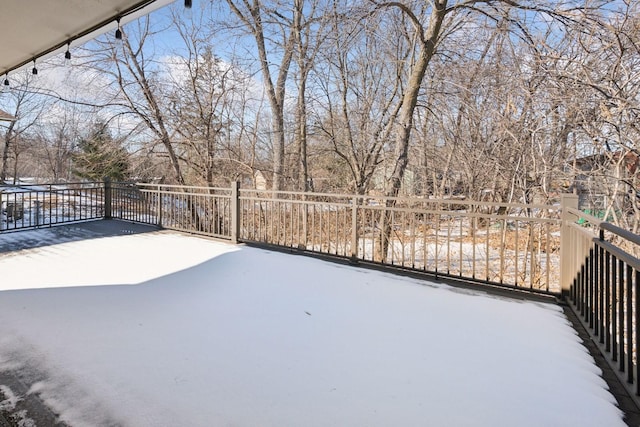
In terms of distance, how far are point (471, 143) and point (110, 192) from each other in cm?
780

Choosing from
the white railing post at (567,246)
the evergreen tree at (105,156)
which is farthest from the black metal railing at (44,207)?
the white railing post at (567,246)

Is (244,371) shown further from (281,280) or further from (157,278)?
(157,278)

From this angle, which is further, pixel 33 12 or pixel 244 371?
pixel 33 12

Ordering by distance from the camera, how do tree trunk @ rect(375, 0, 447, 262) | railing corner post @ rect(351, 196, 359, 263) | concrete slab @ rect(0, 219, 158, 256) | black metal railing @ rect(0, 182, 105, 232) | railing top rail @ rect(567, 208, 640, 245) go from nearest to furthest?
railing top rail @ rect(567, 208, 640, 245) < railing corner post @ rect(351, 196, 359, 263) < concrete slab @ rect(0, 219, 158, 256) < tree trunk @ rect(375, 0, 447, 262) < black metal railing @ rect(0, 182, 105, 232)

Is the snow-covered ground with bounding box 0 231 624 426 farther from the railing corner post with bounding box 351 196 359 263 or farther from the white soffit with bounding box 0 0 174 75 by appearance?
the white soffit with bounding box 0 0 174 75

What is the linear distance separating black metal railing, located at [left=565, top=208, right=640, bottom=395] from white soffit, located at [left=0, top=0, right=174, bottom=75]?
3.73 meters

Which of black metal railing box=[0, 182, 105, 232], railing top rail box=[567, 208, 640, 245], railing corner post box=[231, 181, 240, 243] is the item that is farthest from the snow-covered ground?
black metal railing box=[0, 182, 105, 232]

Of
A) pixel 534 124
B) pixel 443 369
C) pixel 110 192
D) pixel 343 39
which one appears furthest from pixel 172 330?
pixel 110 192

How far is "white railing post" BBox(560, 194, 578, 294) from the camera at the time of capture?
312 centimetres

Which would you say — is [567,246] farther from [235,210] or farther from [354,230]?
[235,210]

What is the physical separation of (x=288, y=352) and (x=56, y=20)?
12.6 ft

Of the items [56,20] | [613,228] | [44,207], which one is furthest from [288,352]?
[44,207]

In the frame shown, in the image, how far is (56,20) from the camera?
11.5ft

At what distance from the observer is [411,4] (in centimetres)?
660
